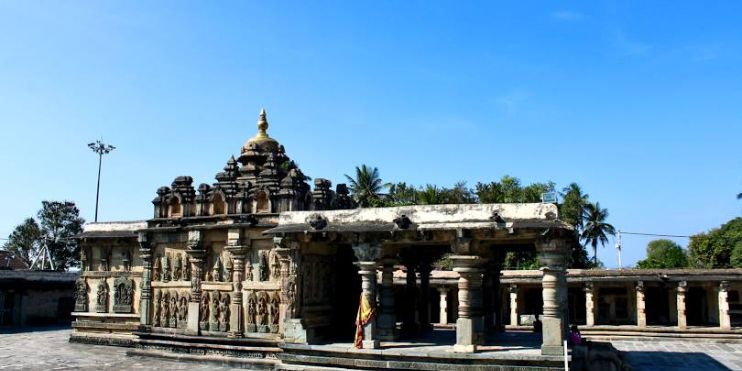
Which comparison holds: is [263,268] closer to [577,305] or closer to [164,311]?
[164,311]

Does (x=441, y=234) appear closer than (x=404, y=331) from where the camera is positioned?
Yes

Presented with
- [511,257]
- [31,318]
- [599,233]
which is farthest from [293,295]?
[599,233]

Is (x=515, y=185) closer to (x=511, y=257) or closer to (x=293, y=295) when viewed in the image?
(x=511, y=257)

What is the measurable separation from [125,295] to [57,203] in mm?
36688

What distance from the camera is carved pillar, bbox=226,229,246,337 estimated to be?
17828 mm

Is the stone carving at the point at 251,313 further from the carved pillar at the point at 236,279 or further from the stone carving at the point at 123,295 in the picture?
the stone carving at the point at 123,295

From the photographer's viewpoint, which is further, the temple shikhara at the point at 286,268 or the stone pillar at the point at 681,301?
the stone pillar at the point at 681,301

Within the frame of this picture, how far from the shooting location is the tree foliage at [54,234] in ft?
176

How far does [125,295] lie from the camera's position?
2253 centimetres

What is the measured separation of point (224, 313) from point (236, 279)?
1141 mm

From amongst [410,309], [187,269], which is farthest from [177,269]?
[410,309]

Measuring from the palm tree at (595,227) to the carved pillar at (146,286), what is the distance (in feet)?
122

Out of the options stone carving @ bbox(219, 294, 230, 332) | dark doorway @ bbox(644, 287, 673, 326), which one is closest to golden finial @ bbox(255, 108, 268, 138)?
stone carving @ bbox(219, 294, 230, 332)

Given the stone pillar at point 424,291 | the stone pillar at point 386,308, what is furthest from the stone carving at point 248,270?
the stone pillar at point 424,291
